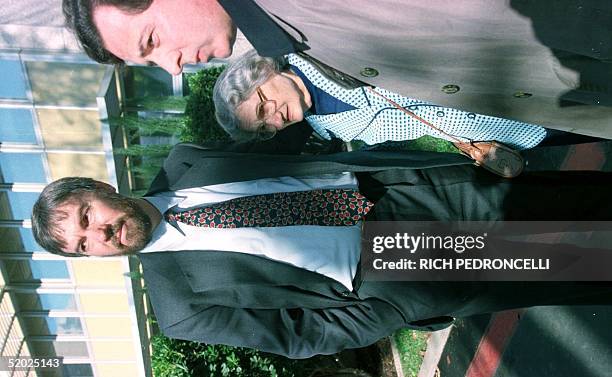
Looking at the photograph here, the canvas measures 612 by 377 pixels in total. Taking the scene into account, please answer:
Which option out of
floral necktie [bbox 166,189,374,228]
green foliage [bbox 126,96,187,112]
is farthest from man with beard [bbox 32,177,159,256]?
green foliage [bbox 126,96,187,112]

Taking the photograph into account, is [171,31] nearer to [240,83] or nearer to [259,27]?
[259,27]

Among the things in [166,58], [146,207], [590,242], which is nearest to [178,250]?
[146,207]

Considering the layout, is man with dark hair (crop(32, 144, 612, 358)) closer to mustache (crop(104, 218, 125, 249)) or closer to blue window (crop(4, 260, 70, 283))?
mustache (crop(104, 218, 125, 249))

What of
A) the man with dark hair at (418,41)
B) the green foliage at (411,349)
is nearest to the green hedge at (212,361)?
the green foliage at (411,349)

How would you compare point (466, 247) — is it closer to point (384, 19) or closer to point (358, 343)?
point (358, 343)

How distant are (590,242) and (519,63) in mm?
1687

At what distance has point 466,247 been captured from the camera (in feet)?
8.78

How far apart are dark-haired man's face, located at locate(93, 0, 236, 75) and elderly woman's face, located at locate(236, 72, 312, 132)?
0.88m

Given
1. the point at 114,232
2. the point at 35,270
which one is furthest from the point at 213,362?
the point at 35,270

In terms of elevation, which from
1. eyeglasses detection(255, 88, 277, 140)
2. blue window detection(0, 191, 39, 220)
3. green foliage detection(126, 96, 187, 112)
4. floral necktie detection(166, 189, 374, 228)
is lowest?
blue window detection(0, 191, 39, 220)

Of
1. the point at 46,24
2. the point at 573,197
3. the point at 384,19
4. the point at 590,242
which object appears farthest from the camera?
the point at 46,24

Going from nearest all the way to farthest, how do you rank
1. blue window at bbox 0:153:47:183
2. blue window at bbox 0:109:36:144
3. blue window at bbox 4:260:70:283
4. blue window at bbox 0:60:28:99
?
blue window at bbox 0:60:28:99 < blue window at bbox 0:109:36:144 < blue window at bbox 0:153:47:183 < blue window at bbox 4:260:70:283

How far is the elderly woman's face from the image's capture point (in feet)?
8.59

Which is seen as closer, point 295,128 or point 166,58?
point 166,58
